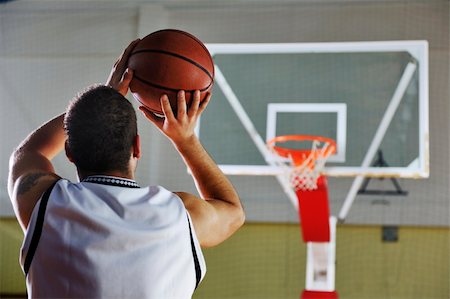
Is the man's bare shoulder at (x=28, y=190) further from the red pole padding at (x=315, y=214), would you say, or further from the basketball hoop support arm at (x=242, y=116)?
the basketball hoop support arm at (x=242, y=116)

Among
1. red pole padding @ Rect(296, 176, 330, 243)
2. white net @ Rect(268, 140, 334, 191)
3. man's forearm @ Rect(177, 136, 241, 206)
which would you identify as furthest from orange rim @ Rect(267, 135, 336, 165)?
man's forearm @ Rect(177, 136, 241, 206)

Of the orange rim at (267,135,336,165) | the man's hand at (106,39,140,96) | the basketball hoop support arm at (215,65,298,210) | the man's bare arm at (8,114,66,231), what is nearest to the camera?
the man's bare arm at (8,114,66,231)

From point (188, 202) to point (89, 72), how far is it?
5670 mm

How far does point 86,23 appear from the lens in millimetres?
6828

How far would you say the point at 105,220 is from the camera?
1.11 meters

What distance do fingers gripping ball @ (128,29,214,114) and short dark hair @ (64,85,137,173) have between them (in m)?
0.34

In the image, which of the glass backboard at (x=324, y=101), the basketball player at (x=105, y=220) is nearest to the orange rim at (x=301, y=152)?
the glass backboard at (x=324, y=101)

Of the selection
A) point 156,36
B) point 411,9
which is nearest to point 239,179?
point 411,9

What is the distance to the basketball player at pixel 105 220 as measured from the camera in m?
1.09

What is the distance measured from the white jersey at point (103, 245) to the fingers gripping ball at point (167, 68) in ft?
1.40

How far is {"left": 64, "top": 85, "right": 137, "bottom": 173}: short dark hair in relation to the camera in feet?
3.84

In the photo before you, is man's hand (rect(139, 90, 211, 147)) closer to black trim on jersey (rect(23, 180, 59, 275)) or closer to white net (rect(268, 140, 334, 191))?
black trim on jersey (rect(23, 180, 59, 275))

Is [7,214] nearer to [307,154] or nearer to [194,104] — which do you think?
[307,154]

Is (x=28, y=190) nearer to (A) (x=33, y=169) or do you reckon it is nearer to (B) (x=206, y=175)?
(A) (x=33, y=169)
